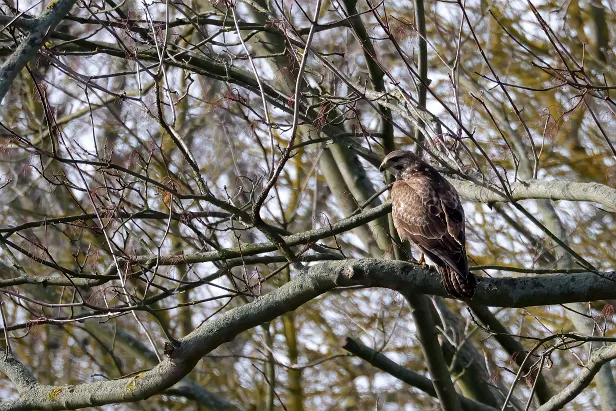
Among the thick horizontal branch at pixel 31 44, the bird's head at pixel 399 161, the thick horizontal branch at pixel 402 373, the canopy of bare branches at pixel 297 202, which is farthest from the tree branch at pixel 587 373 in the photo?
the thick horizontal branch at pixel 31 44

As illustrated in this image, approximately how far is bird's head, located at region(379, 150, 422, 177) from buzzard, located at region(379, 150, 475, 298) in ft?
0.16

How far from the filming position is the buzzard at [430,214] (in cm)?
561

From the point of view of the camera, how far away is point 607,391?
802cm

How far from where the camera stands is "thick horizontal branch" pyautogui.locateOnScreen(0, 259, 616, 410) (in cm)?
454

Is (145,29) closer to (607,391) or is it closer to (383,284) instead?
(383,284)

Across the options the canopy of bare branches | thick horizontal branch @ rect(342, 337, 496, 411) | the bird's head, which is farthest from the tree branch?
the bird's head

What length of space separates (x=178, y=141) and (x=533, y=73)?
941 cm

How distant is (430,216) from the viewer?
6.05 m

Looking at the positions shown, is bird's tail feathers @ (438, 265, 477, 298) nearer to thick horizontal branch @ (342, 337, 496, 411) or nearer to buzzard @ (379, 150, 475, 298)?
buzzard @ (379, 150, 475, 298)

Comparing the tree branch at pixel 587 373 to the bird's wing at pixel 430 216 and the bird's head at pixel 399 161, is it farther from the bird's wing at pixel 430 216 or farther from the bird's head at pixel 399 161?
the bird's head at pixel 399 161

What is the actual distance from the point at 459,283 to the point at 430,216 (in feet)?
4.04

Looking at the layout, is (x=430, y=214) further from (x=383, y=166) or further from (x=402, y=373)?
(x=402, y=373)

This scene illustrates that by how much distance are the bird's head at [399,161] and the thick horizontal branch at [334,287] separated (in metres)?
2.00

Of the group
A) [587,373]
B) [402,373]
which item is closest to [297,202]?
[402,373]
